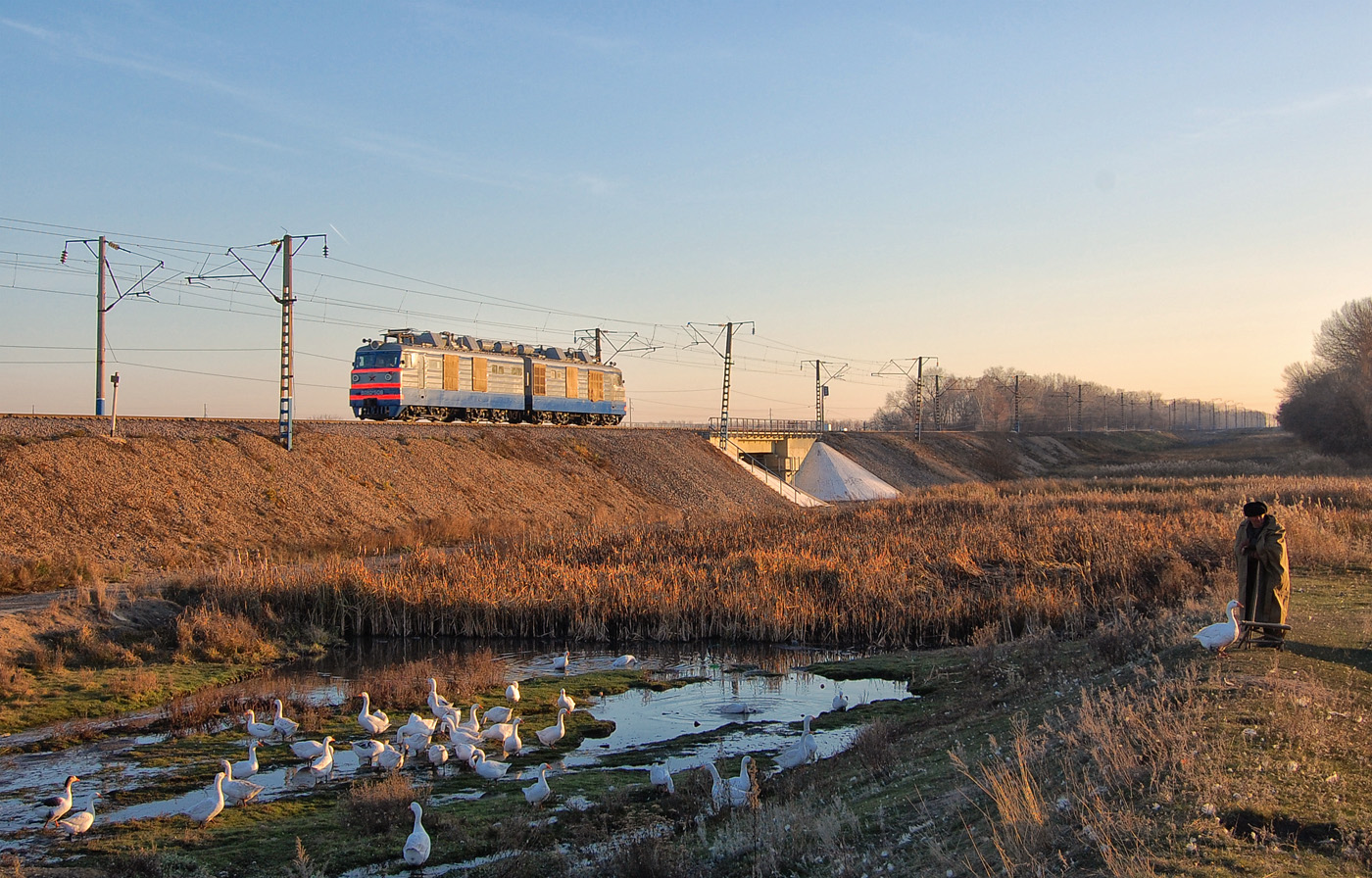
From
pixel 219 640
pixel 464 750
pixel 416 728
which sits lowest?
pixel 219 640

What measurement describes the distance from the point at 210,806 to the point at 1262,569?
11868 millimetres

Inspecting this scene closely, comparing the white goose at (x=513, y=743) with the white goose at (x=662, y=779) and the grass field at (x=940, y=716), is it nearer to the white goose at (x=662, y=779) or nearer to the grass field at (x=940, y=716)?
the grass field at (x=940, y=716)

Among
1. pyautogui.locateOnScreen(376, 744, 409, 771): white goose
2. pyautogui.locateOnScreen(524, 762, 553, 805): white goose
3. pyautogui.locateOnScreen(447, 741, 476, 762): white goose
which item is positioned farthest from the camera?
pyautogui.locateOnScreen(447, 741, 476, 762): white goose

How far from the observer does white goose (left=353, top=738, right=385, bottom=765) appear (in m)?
12.7

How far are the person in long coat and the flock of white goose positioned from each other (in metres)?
5.43

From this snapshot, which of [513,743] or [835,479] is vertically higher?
[835,479]

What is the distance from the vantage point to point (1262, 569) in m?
11.7

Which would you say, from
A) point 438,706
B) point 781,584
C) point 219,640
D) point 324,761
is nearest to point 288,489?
point 219,640

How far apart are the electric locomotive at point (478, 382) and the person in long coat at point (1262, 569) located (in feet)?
134

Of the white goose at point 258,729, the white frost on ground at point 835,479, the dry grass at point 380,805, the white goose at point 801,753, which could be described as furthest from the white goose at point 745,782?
the white frost on ground at point 835,479

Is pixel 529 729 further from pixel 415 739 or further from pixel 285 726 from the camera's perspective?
pixel 285 726

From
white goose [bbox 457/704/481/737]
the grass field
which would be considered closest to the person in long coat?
the grass field

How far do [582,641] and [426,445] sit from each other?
25.1 metres

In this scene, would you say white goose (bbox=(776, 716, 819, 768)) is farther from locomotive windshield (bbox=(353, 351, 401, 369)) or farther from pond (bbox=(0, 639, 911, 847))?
locomotive windshield (bbox=(353, 351, 401, 369))
